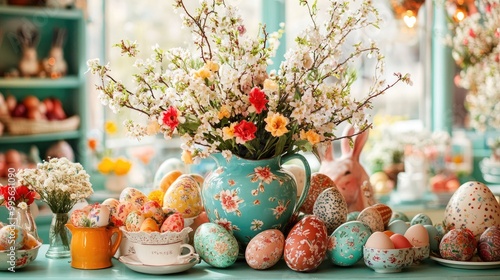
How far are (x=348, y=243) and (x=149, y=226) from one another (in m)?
0.51

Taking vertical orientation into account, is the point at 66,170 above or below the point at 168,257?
above

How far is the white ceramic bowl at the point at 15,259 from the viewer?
213 centimetres

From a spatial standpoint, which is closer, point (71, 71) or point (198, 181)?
point (198, 181)

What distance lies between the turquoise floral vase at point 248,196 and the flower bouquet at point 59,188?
349 mm

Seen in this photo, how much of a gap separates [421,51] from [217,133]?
4.35 m

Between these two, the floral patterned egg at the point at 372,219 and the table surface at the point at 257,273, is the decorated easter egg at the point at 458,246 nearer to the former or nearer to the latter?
the table surface at the point at 257,273

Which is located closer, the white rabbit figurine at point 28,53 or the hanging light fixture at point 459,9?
the hanging light fixture at point 459,9

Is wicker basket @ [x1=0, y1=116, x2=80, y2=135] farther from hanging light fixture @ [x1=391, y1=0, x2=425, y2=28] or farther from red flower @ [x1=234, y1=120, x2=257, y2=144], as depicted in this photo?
red flower @ [x1=234, y1=120, x2=257, y2=144]

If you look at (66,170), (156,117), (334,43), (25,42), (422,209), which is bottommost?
(422,209)

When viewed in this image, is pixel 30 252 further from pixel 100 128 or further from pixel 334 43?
pixel 100 128

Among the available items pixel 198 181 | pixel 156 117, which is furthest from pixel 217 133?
pixel 198 181

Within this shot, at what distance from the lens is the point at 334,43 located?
2160 millimetres

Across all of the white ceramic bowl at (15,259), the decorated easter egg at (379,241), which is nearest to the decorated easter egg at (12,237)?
the white ceramic bowl at (15,259)

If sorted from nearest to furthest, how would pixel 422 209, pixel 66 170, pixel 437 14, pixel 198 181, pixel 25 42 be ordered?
pixel 66 170, pixel 198 181, pixel 422 209, pixel 25 42, pixel 437 14
